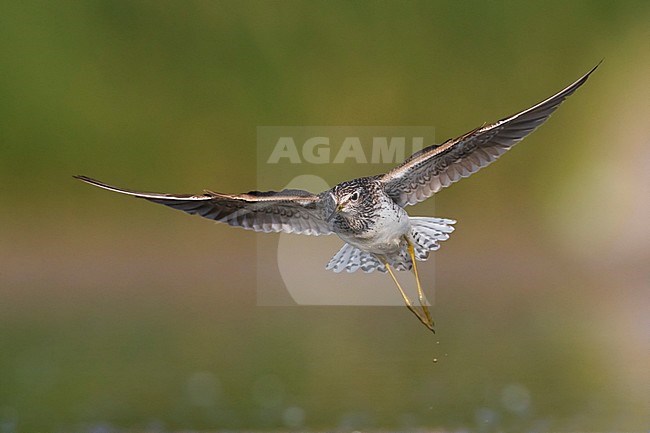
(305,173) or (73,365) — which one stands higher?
(305,173)

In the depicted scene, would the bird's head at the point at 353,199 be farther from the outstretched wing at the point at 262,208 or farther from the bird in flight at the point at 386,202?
the outstretched wing at the point at 262,208

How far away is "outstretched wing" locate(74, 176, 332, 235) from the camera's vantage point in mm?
2127

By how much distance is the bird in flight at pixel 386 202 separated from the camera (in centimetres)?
212

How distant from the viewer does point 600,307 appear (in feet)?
12.9

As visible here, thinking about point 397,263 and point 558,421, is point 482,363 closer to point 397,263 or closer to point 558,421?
point 558,421

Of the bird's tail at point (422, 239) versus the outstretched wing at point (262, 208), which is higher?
the outstretched wing at point (262, 208)

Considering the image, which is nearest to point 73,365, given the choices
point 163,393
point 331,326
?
point 163,393

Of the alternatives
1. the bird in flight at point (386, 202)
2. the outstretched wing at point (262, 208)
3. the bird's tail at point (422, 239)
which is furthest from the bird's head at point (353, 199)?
the bird's tail at point (422, 239)

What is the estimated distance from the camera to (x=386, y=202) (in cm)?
218

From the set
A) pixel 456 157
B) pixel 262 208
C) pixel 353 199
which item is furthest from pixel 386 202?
pixel 262 208

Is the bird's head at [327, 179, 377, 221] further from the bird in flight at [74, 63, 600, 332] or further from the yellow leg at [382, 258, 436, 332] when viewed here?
the yellow leg at [382, 258, 436, 332]

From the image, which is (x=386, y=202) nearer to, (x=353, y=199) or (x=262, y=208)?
(x=353, y=199)

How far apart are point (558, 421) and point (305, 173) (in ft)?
5.40

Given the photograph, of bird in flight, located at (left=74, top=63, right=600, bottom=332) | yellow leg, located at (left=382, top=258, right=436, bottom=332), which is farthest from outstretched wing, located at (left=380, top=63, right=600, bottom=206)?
yellow leg, located at (left=382, top=258, right=436, bottom=332)
